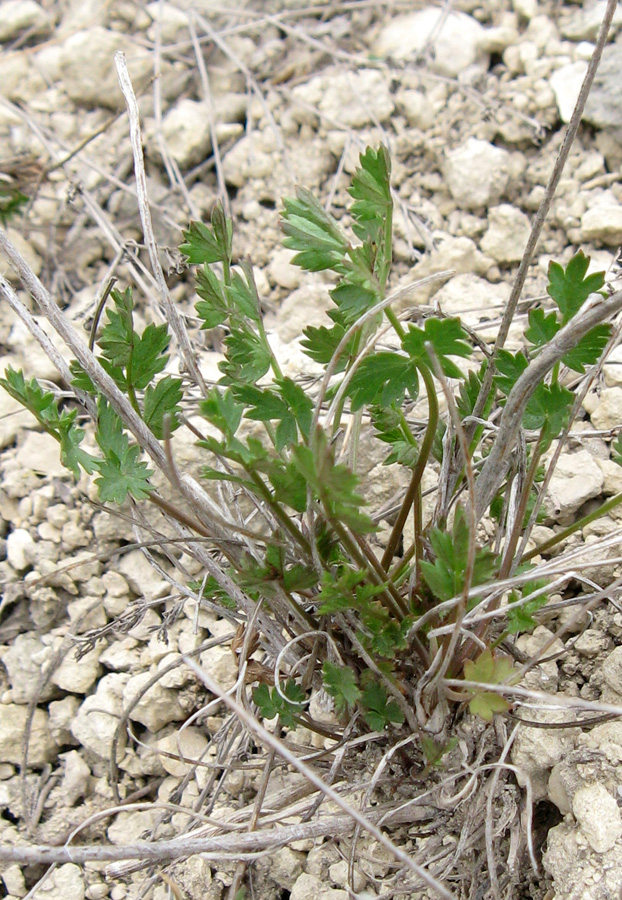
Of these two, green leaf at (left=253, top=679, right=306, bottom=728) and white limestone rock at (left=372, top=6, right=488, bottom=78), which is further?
white limestone rock at (left=372, top=6, right=488, bottom=78)

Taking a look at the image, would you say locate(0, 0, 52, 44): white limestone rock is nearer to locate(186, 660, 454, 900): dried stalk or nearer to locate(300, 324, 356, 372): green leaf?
locate(300, 324, 356, 372): green leaf

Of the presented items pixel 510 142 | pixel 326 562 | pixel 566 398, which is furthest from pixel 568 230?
pixel 326 562

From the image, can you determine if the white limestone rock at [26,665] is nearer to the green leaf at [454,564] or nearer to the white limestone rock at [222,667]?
the white limestone rock at [222,667]

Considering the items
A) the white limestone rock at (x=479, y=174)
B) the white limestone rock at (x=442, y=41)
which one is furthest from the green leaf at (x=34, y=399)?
the white limestone rock at (x=442, y=41)

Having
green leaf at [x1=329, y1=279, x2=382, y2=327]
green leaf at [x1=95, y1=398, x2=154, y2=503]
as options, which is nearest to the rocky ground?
green leaf at [x1=95, y1=398, x2=154, y2=503]

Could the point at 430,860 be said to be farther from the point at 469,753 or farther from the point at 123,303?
the point at 123,303

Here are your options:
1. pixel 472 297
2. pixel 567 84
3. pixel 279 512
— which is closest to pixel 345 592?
pixel 279 512

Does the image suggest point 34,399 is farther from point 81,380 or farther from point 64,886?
point 64,886
